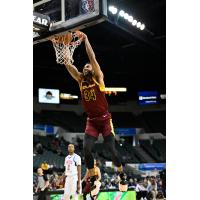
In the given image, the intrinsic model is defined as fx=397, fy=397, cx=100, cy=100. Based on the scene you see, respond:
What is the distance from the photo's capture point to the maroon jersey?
6371mm

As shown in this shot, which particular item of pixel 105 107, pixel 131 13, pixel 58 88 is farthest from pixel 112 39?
pixel 105 107

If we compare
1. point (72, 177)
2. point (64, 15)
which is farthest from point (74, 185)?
point (64, 15)

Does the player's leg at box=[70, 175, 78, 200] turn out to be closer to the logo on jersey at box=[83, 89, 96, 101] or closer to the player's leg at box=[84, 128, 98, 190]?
the player's leg at box=[84, 128, 98, 190]

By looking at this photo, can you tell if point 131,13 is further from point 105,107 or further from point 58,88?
point 58,88

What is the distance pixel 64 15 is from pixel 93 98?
1472 mm

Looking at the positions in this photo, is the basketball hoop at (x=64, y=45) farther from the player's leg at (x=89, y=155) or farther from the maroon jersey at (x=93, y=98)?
the player's leg at (x=89, y=155)

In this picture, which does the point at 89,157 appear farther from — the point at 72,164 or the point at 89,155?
the point at 72,164

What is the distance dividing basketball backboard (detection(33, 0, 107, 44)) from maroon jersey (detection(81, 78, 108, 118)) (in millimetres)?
1073

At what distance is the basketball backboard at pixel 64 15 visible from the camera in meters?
5.21

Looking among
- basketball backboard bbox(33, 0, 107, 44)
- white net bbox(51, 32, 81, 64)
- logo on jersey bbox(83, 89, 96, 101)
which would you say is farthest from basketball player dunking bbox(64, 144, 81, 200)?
basketball backboard bbox(33, 0, 107, 44)

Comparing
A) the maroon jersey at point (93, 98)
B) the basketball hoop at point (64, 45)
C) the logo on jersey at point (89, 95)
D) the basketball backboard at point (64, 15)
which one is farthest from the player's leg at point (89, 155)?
the basketball backboard at point (64, 15)
